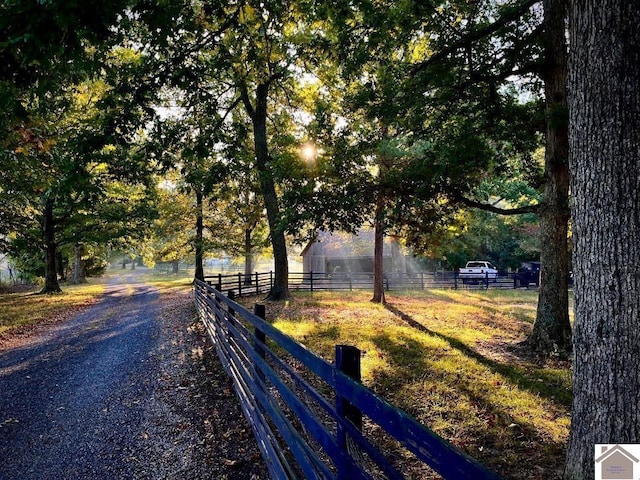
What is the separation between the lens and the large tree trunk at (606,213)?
2703 mm

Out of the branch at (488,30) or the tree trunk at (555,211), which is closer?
the branch at (488,30)

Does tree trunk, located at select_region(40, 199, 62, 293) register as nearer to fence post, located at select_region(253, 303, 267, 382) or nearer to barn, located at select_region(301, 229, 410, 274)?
barn, located at select_region(301, 229, 410, 274)

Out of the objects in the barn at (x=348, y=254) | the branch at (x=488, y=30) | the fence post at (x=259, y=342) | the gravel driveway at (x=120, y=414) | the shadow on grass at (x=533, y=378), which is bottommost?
the shadow on grass at (x=533, y=378)

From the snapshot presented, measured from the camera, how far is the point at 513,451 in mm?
4664

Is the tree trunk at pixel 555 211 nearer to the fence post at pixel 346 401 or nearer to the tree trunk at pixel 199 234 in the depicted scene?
the fence post at pixel 346 401

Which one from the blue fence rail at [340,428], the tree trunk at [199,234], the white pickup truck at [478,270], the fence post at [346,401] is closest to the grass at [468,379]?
the blue fence rail at [340,428]

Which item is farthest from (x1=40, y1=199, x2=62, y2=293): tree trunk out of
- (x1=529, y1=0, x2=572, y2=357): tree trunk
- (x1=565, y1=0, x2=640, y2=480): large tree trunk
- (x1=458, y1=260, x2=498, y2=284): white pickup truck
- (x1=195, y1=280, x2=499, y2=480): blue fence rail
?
(x1=458, y1=260, x2=498, y2=284): white pickup truck

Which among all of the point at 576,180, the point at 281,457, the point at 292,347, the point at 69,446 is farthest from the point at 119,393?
the point at 576,180

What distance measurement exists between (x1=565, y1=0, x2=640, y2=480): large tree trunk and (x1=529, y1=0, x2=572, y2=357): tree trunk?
6.45 metres

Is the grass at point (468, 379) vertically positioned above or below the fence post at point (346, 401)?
below

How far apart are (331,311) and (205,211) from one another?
1843 cm

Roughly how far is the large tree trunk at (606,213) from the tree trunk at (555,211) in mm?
6446

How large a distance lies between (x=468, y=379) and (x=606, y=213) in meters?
5.18

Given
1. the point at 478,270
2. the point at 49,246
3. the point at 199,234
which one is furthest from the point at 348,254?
the point at 49,246
